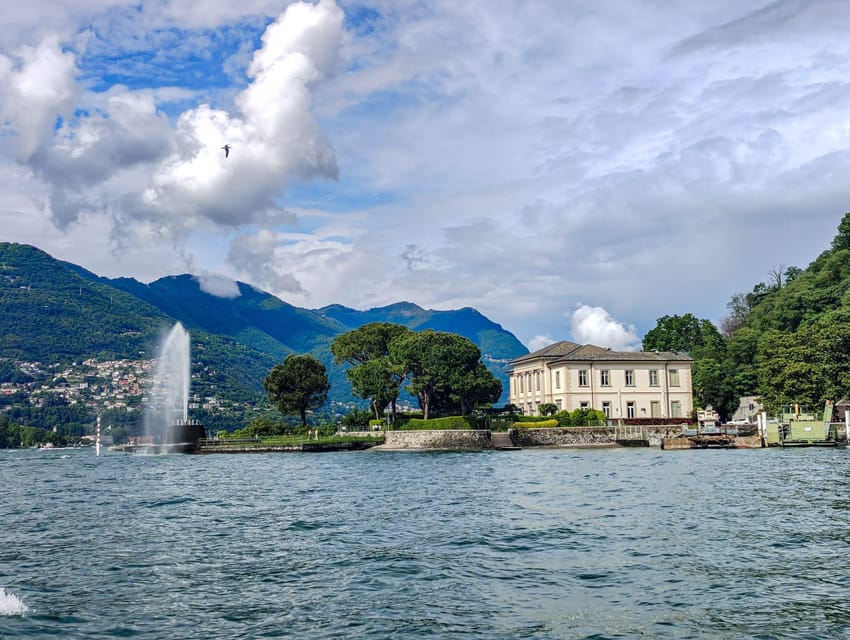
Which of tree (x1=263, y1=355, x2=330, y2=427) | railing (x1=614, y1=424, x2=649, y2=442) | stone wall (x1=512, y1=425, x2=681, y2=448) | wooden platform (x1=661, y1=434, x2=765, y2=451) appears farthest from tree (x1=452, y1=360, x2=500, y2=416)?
wooden platform (x1=661, y1=434, x2=765, y2=451)

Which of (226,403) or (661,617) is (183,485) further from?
(226,403)

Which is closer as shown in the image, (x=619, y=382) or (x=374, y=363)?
(x=374, y=363)

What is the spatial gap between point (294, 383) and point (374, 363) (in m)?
10.8

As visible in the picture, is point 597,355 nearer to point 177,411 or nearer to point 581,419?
point 581,419

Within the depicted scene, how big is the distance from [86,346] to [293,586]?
178m

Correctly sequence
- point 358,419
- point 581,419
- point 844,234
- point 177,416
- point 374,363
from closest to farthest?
point 581,419
point 374,363
point 358,419
point 177,416
point 844,234

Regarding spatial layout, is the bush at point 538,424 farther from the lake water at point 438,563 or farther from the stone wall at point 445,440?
the lake water at point 438,563

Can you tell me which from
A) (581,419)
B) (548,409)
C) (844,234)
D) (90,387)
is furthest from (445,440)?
(90,387)

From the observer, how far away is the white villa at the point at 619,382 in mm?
75125

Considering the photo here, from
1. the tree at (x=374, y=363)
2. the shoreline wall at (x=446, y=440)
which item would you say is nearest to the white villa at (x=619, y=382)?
the shoreline wall at (x=446, y=440)

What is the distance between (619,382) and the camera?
7650 centimetres

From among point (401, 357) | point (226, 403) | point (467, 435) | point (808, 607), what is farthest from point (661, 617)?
point (226, 403)

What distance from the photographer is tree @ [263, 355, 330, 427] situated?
79.6 meters

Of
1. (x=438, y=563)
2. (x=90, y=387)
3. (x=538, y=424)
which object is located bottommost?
(x=438, y=563)
